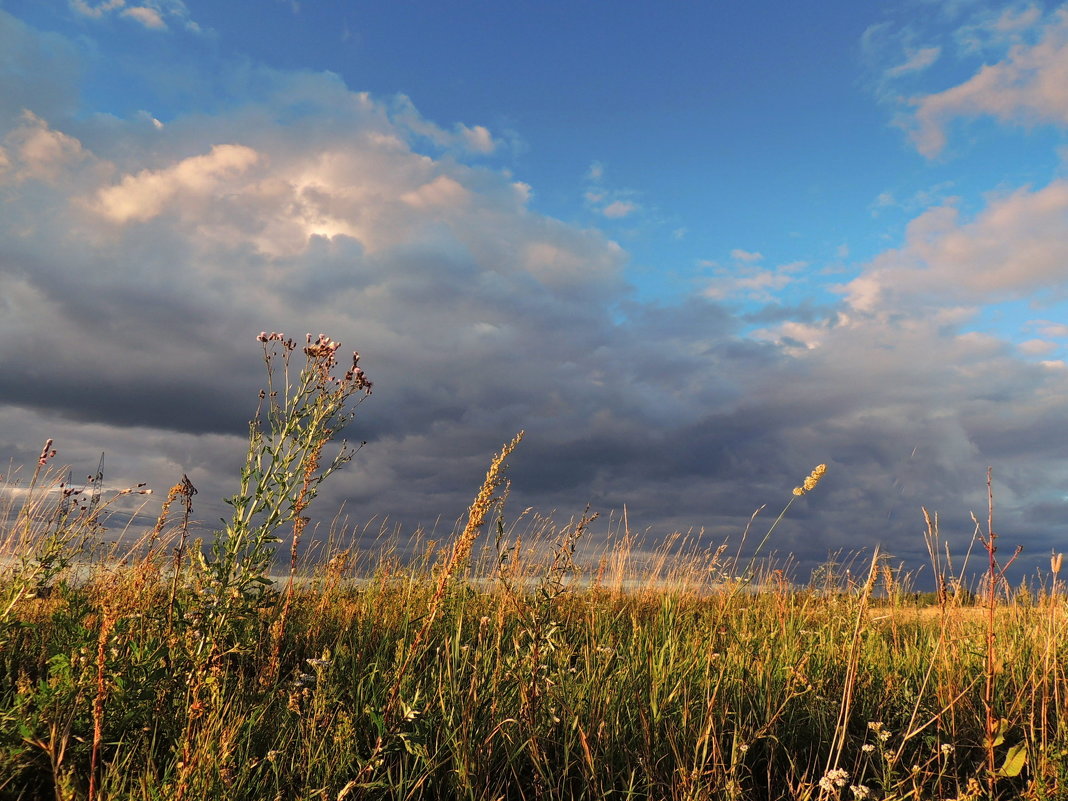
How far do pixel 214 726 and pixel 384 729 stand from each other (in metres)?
0.58

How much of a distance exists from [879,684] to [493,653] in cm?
233

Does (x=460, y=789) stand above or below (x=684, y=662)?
below

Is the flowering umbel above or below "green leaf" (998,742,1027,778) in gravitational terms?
above

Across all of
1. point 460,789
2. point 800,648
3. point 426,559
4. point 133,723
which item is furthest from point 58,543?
point 800,648

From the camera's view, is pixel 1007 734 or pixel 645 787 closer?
pixel 645 787

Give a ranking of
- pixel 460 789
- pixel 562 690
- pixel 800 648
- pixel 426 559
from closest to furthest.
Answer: pixel 460 789 → pixel 562 690 → pixel 800 648 → pixel 426 559

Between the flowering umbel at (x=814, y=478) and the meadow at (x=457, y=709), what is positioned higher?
the flowering umbel at (x=814, y=478)

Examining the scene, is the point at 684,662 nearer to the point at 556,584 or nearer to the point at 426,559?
the point at 556,584

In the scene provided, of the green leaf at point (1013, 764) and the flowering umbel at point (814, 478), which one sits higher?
the flowering umbel at point (814, 478)

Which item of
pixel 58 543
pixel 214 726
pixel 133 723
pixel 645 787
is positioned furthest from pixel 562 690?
pixel 58 543

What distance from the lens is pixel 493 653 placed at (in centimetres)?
389

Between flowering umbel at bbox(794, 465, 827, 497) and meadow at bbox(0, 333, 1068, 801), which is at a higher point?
flowering umbel at bbox(794, 465, 827, 497)

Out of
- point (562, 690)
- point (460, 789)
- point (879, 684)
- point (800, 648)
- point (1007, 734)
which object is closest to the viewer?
point (460, 789)

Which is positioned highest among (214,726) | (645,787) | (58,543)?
(58,543)
